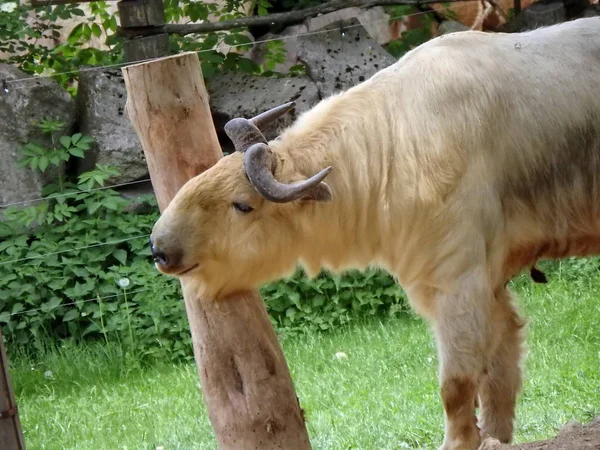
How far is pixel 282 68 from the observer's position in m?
10.1

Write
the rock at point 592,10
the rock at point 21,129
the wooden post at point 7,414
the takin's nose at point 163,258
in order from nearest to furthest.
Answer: the wooden post at point 7,414, the takin's nose at point 163,258, the rock at point 21,129, the rock at point 592,10

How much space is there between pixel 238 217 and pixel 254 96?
479cm

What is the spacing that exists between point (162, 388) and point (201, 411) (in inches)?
29.9

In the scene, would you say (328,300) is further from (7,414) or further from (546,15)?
(7,414)

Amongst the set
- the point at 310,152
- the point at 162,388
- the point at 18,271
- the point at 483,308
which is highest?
the point at 310,152

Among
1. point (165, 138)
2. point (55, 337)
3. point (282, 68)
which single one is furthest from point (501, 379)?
point (282, 68)

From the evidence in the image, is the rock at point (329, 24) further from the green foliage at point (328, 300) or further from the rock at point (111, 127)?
the green foliage at point (328, 300)

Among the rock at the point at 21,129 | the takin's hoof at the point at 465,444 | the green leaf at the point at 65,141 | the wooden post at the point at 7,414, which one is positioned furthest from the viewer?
the rock at the point at 21,129

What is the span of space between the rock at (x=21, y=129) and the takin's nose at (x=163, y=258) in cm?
482

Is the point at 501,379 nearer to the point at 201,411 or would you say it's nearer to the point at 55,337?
the point at 201,411

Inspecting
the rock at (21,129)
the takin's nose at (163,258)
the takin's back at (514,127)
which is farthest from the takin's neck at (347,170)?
the rock at (21,129)

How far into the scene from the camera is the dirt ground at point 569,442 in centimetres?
399

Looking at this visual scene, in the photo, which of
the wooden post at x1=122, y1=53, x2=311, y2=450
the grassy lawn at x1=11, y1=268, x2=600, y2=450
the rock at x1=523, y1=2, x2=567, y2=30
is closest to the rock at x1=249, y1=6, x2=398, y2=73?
the rock at x1=523, y1=2, x2=567, y2=30

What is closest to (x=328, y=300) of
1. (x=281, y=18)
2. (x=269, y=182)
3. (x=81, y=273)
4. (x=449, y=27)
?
(x=81, y=273)
